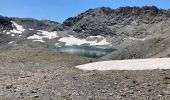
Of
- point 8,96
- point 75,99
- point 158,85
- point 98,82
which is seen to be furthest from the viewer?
point 98,82

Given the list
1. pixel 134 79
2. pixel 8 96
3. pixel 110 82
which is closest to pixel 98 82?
pixel 110 82

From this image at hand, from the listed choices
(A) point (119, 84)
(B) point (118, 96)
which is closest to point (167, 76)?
(A) point (119, 84)

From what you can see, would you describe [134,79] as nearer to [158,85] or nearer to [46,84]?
[158,85]

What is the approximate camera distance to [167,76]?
1040 inches

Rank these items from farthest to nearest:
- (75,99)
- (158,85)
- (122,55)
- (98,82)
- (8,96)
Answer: (122,55) → (98,82) → (158,85) → (8,96) → (75,99)

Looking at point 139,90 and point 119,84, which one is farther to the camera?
point 119,84

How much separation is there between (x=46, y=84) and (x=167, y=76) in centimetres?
816

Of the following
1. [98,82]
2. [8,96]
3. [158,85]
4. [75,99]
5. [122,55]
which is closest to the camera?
[75,99]

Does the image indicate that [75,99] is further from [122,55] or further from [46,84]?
[122,55]

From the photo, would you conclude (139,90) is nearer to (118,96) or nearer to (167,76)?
(118,96)

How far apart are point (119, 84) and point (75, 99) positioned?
443 cm

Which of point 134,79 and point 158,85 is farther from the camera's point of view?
point 134,79

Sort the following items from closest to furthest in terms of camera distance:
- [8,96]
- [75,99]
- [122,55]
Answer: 1. [75,99]
2. [8,96]
3. [122,55]

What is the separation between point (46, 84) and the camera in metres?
25.5
